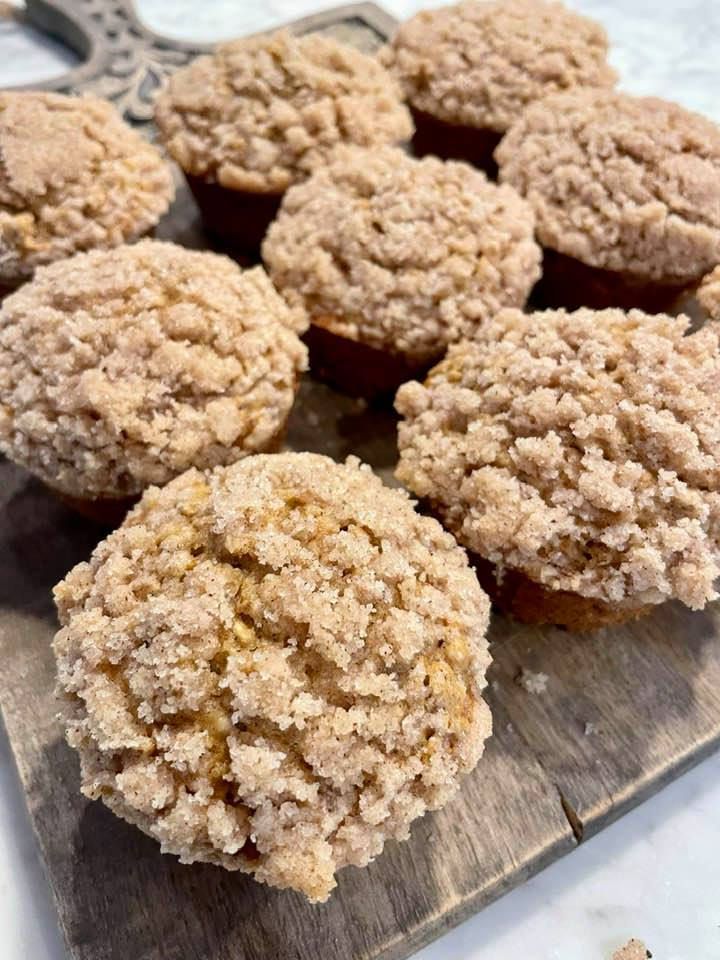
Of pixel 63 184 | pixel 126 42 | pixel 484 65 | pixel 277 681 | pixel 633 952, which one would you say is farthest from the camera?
pixel 126 42

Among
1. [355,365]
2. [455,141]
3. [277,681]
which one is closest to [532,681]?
[277,681]

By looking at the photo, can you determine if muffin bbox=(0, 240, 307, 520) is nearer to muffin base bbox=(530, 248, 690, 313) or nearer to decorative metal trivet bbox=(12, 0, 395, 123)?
muffin base bbox=(530, 248, 690, 313)

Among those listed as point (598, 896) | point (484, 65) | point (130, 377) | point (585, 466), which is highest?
point (484, 65)

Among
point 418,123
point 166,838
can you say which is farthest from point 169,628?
point 418,123

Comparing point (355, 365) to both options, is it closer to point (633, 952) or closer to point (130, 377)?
point (130, 377)

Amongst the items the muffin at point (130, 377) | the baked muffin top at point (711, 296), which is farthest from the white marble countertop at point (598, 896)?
the baked muffin top at point (711, 296)

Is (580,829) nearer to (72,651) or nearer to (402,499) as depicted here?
(402,499)

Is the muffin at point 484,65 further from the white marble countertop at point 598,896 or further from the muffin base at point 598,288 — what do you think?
the white marble countertop at point 598,896
